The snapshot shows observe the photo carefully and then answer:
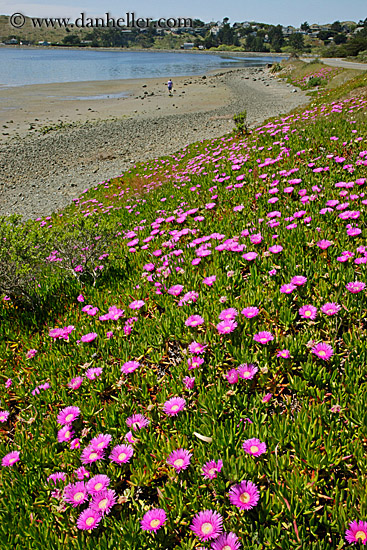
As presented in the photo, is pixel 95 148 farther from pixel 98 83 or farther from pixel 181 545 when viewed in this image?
pixel 98 83

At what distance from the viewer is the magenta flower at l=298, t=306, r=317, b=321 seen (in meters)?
2.31

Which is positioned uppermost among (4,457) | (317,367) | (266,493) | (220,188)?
(220,188)

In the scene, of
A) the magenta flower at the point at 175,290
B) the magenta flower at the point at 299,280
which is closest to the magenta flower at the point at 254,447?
the magenta flower at the point at 299,280

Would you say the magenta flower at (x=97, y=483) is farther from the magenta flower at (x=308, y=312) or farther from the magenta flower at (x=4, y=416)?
the magenta flower at (x=308, y=312)

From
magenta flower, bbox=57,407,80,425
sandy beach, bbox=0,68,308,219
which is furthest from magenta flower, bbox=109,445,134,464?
sandy beach, bbox=0,68,308,219

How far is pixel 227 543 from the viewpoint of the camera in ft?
4.43

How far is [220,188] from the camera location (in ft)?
19.2

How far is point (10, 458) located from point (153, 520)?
0.94 m

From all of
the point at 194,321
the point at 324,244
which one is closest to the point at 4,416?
the point at 194,321

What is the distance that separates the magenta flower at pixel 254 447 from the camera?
1616 mm

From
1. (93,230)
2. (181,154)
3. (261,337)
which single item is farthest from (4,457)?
(181,154)

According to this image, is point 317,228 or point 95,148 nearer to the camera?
point 317,228

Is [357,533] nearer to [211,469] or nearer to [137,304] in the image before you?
[211,469]

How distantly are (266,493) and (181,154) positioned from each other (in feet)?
39.4
